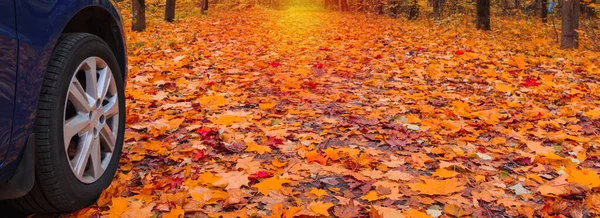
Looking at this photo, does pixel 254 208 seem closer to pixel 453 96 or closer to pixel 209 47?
pixel 453 96

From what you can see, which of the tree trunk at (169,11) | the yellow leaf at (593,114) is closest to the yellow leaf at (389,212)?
the yellow leaf at (593,114)

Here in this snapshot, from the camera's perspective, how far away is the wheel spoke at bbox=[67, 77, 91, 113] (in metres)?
2.21

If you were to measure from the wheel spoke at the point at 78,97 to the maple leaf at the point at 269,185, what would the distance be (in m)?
1.08

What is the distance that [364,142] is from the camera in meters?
3.70

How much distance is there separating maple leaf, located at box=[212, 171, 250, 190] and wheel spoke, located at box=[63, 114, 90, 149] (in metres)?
0.86

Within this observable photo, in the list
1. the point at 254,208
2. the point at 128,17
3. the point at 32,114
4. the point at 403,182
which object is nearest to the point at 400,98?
the point at 403,182

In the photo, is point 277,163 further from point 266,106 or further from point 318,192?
point 266,106

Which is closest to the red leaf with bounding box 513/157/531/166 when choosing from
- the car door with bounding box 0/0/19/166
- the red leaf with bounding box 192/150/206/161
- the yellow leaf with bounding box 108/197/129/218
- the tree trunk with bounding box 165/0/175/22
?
the red leaf with bounding box 192/150/206/161

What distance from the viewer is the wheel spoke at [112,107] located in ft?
8.55

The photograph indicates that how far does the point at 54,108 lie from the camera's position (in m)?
2.00

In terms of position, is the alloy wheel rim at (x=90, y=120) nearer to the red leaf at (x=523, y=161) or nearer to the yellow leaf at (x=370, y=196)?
the yellow leaf at (x=370, y=196)

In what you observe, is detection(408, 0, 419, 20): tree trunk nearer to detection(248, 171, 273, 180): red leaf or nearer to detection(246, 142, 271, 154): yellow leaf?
detection(246, 142, 271, 154): yellow leaf

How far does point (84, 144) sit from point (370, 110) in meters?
3.06

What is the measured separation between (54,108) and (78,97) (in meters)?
0.25
